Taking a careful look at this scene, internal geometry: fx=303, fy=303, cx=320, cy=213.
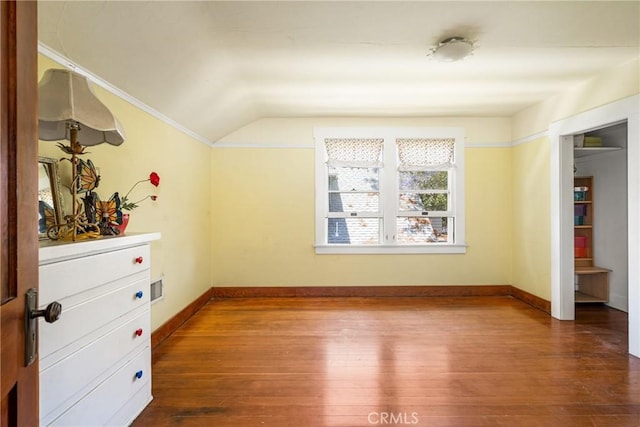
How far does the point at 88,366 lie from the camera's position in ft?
4.77

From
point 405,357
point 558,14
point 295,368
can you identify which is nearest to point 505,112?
point 558,14

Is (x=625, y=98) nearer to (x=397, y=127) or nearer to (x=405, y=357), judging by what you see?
(x=397, y=127)

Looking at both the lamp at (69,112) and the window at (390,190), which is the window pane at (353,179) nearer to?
the window at (390,190)

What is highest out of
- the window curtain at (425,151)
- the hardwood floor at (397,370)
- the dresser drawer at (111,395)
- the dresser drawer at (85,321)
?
the window curtain at (425,151)

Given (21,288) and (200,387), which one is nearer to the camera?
(21,288)

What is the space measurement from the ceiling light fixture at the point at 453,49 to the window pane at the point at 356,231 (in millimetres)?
2354

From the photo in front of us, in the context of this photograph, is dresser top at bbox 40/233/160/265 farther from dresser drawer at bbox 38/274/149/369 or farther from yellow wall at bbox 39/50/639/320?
yellow wall at bbox 39/50/639/320

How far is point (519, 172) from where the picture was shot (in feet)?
13.3

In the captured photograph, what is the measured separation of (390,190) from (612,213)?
8.82ft

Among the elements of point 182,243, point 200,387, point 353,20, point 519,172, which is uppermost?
point 353,20

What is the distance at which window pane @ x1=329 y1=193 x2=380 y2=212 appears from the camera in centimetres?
431

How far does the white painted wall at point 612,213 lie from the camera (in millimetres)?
3615

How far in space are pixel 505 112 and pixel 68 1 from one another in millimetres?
4518

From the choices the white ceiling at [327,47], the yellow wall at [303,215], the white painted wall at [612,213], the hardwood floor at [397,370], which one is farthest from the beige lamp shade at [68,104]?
the white painted wall at [612,213]
